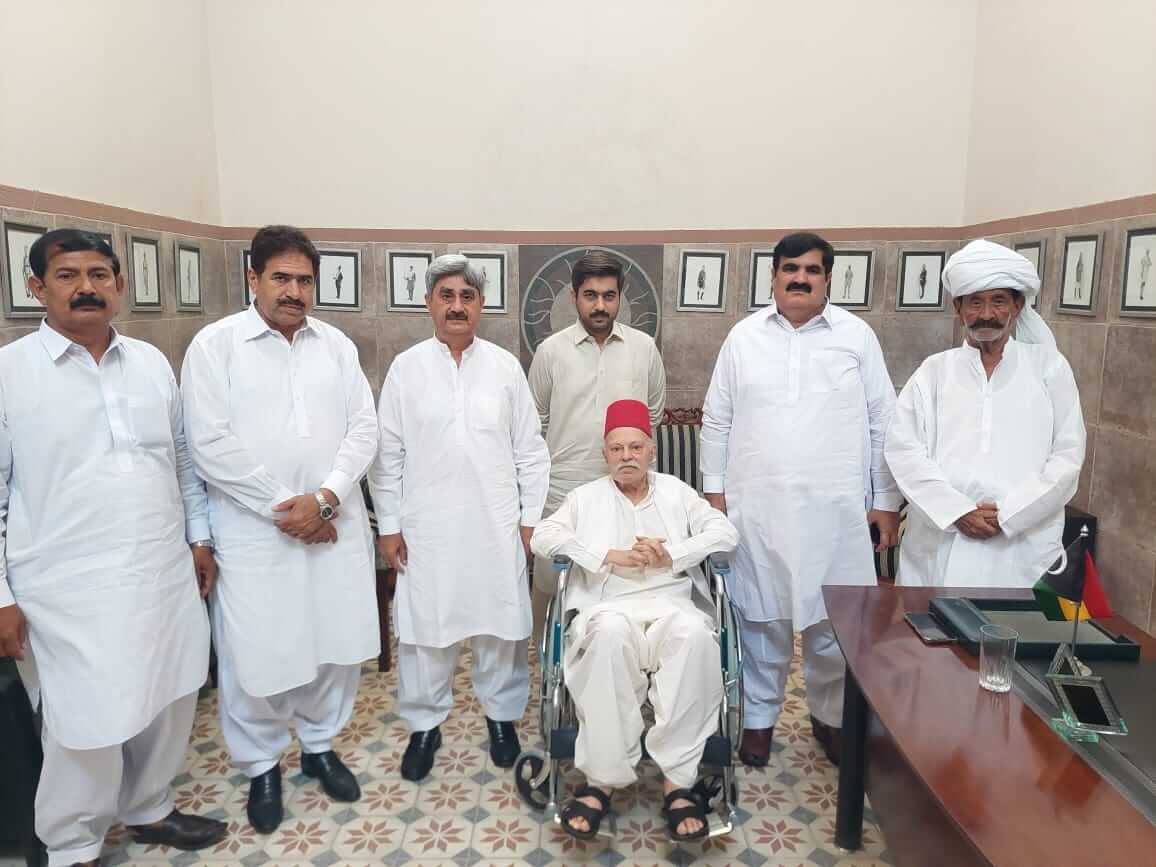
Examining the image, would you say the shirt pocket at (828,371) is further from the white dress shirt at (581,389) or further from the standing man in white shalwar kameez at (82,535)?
the standing man in white shalwar kameez at (82,535)

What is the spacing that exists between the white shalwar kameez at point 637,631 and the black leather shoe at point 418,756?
765 millimetres

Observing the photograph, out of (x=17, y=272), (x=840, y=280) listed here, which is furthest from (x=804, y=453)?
(x=17, y=272)

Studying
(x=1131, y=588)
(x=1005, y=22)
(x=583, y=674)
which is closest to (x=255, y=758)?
(x=583, y=674)

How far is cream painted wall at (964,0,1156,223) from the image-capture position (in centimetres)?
299

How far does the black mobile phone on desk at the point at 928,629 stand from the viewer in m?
1.91

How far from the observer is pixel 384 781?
8.98ft

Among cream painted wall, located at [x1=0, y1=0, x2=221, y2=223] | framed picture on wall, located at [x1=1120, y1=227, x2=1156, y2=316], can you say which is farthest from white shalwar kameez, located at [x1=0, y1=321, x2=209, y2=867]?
framed picture on wall, located at [x1=1120, y1=227, x2=1156, y2=316]

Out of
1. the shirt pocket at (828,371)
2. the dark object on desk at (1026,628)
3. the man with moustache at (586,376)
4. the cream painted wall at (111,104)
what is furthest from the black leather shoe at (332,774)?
the cream painted wall at (111,104)

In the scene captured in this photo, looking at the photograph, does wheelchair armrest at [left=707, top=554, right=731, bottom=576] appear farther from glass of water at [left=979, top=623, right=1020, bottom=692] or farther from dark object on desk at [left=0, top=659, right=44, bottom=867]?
dark object on desk at [left=0, top=659, right=44, bottom=867]

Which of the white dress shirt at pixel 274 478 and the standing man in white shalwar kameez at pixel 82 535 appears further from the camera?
the white dress shirt at pixel 274 478

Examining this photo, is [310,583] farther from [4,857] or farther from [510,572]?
[4,857]

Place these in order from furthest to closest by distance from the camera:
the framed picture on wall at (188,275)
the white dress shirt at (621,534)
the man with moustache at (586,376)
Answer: the framed picture on wall at (188,275) < the man with moustache at (586,376) < the white dress shirt at (621,534)

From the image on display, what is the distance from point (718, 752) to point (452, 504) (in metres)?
1.12

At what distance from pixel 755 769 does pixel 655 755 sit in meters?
0.76
